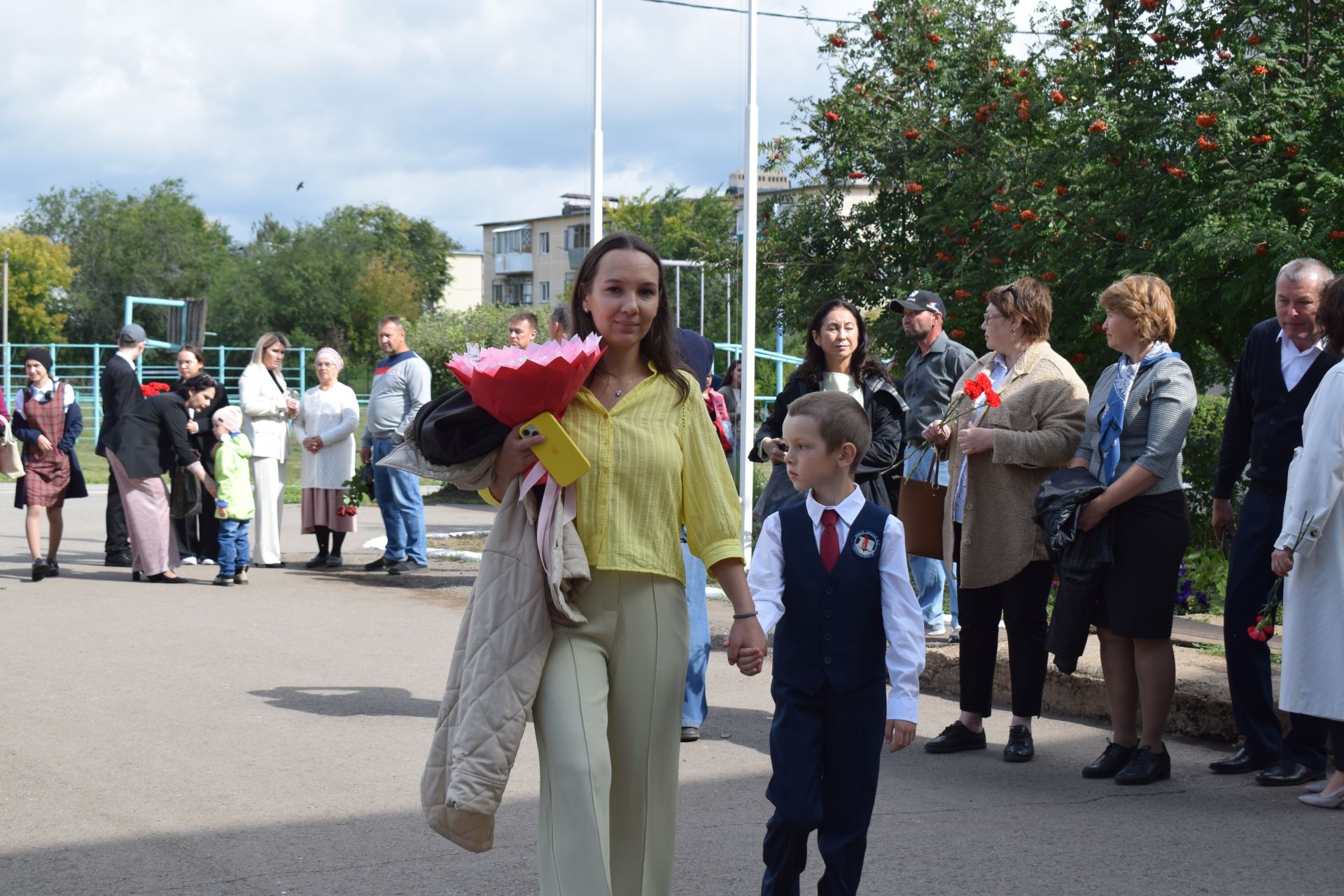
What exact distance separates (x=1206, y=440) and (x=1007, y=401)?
6.87 metres

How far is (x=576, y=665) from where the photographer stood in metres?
3.36

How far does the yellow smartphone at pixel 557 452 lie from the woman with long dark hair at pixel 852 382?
10.4 feet

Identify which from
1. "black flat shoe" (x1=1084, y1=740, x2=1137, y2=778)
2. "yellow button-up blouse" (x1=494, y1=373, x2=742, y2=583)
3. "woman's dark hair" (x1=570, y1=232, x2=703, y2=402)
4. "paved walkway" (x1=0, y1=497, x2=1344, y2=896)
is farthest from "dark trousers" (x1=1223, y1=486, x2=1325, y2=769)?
"woman's dark hair" (x1=570, y1=232, x2=703, y2=402)

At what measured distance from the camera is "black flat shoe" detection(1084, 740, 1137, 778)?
19.0ft

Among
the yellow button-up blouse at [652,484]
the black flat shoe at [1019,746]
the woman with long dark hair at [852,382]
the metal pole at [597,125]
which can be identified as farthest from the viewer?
the metal pole at [597,125]

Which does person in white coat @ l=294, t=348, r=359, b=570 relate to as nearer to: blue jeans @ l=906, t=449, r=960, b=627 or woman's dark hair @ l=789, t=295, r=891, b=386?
blue jeans @ l=906, t=449, r=960, b=627

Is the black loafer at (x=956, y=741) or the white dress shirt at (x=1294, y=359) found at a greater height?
the white dress shirt at (x=1294, y=359)

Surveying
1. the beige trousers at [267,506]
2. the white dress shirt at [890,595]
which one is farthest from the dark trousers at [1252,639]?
the beige trousers at [267,506]

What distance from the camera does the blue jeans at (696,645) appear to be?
6176mm

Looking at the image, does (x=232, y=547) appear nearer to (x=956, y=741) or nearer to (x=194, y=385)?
(x=194, y=385)

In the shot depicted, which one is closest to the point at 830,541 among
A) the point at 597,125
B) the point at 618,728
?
the point at 618,728

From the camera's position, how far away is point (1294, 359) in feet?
18.8

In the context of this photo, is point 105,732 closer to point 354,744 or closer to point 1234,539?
point 354,744

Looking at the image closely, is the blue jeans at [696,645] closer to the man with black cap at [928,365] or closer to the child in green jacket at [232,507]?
the man with black cap at [928,365]
